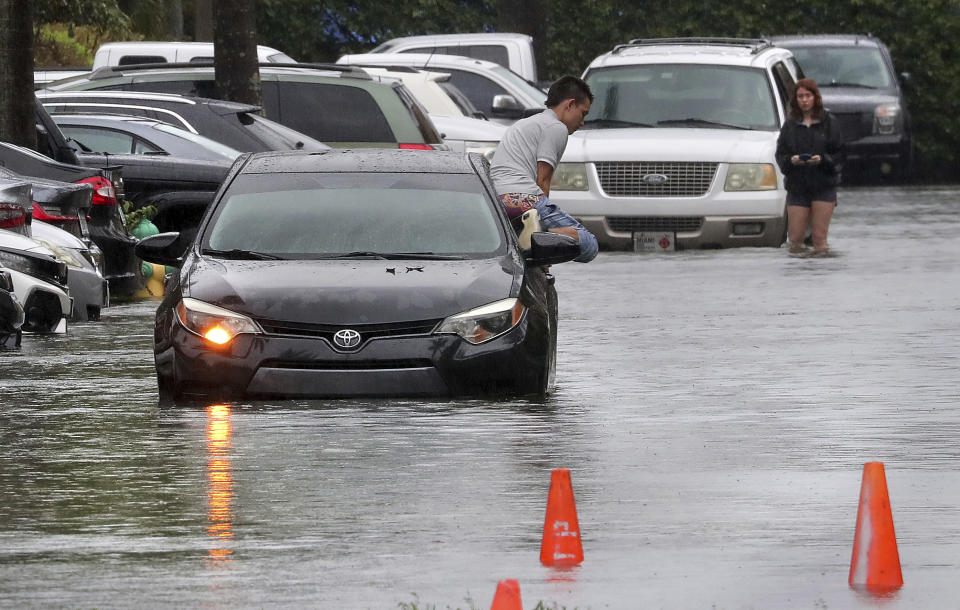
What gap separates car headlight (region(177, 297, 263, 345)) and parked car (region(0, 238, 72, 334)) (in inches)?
147

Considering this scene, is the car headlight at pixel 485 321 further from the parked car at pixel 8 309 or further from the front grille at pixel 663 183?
the front grille at pixel 663 183

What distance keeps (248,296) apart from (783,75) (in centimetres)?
1543

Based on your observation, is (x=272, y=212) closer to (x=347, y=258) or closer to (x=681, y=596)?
(x=347, y=258)

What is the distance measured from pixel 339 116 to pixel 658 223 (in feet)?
10.6

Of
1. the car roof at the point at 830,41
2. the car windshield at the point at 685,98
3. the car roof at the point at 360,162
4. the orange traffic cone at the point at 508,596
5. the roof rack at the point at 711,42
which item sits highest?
the orange traffic cone at the point at 508,596

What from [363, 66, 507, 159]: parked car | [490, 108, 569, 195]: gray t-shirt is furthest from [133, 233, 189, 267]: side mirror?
[363, 66, 507, 159]: parked car

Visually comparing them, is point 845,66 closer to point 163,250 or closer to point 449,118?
point 449,118

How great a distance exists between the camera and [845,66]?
35.8 m

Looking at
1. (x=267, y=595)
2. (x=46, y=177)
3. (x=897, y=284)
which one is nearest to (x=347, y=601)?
(x=267, y=595)

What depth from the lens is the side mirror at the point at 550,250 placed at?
40.8ft

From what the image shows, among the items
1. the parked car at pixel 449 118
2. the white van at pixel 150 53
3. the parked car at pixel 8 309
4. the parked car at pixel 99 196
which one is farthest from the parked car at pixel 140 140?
the white van at pixel 150 53

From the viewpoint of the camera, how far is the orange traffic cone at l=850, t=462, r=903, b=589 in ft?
24.0

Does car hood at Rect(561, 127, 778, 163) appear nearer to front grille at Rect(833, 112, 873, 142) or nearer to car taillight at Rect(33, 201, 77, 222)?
car taillight at Rect(33, 201, 77, 222)

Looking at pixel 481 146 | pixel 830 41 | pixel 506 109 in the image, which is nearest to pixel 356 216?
pixel 506 109
